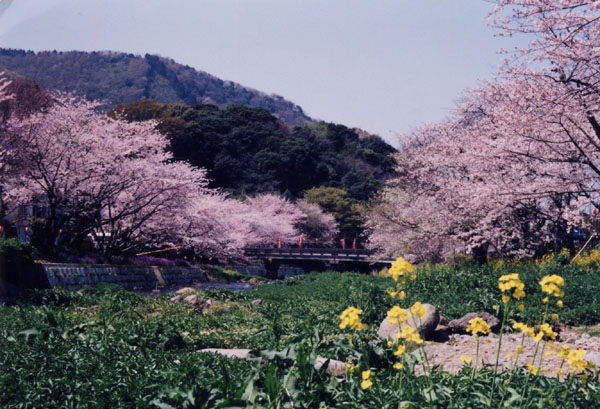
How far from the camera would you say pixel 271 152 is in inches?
1929

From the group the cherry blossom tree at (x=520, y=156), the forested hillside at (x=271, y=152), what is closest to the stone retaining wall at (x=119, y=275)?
the cherry blossom tree at (x=520, y=156)

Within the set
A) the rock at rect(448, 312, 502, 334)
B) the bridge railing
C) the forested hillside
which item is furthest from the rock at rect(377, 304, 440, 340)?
the forested hillside

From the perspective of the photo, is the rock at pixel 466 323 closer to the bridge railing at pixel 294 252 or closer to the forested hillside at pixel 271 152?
the bridge railing at pixel 294 252

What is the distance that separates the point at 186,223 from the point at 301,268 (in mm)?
21073

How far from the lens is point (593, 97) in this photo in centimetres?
934

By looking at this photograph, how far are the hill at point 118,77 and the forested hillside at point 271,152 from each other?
11.6ft

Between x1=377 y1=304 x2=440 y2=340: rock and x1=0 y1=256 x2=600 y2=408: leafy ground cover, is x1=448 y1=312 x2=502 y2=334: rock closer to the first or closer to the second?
x1=377 y1=304 x2=440 y2=340: rock

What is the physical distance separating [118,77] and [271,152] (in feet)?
64.8

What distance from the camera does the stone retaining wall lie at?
13945mm

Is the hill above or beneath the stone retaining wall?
above

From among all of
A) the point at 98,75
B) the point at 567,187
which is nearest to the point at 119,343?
the point at 567,187

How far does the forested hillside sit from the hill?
11.6 feet

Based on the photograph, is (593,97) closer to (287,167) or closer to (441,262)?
(441,262)

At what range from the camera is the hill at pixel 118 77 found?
430cm
